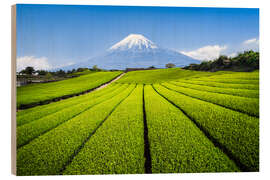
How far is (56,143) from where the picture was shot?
238 centimetres

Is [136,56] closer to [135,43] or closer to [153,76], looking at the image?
[135,43]

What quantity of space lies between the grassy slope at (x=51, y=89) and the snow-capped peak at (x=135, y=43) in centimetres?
246

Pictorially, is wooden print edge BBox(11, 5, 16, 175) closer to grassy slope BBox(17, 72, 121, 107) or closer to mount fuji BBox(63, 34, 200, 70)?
grassy slope BBox(17, 72, 121, 107)

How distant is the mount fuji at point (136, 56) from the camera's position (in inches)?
157

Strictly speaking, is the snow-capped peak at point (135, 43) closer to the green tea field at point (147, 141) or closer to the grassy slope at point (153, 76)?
the green tea field at point (147, 141)

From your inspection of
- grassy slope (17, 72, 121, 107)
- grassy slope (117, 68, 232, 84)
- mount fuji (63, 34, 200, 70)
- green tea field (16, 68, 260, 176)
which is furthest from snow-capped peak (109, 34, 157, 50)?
grassy slope (117, 68, 232, 84)

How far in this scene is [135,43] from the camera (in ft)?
13.3

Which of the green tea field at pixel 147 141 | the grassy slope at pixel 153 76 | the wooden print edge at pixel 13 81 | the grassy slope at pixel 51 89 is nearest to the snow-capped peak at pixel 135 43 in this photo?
the green tea field at pixel 147 141

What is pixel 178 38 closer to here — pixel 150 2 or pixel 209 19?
pixel 209 19

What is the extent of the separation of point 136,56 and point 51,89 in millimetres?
4020

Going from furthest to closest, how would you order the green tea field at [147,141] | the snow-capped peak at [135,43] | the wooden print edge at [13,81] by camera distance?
1. the snow-capped peak at [135,43]
2. the wooden print edge at [13,81]
3. the green tea field at [147,141]

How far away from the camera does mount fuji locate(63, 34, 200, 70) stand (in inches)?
157

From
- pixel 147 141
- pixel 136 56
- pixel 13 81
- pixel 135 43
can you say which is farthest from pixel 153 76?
pixel 13 81

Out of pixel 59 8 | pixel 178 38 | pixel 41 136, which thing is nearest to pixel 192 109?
pixel 178 38
